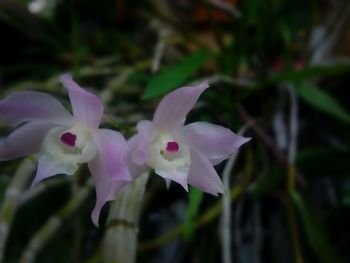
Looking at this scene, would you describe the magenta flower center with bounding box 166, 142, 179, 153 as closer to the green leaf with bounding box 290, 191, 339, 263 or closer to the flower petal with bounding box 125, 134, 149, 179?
the flower petal with bounding box 125, 134, 149, 179

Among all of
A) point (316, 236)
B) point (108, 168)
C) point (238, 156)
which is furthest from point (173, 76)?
point (108, 168)

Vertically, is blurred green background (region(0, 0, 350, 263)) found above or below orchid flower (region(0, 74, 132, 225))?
below

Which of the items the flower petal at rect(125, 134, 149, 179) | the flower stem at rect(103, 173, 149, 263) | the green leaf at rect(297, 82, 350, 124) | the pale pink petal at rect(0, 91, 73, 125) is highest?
the pale pink petal at rect(0, 91, 73, 125)

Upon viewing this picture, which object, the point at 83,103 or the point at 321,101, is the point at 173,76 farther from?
the point at 83,103

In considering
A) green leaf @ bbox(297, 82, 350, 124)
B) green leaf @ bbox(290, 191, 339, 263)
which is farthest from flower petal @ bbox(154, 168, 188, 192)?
green leaf @ bbox(297, 82, 350, 124)

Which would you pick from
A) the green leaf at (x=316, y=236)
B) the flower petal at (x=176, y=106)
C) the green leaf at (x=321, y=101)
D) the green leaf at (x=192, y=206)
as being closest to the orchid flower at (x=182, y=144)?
the flower petal at (x=176, y=106)

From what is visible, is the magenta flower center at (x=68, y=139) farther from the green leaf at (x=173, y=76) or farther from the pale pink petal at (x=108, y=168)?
the green leaf at (x=173, y=76)
